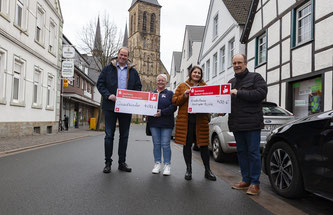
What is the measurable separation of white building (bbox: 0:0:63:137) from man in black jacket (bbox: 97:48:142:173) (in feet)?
30.1

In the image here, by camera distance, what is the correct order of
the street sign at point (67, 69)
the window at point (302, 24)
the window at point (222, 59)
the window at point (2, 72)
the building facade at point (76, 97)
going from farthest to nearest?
the building facade at point (76, 97) → the window at point (222, 59) → the street sign at point (67, 69) → the window at point (2, 72) → the window at point (302, 24)

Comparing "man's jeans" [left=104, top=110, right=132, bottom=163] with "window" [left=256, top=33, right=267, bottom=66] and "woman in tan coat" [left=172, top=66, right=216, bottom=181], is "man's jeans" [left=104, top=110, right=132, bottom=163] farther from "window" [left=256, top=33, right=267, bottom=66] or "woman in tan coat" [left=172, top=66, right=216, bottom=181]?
"window" [left=256, top=33, right=267, bottom=66]

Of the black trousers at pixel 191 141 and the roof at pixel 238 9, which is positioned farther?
the roof at pixel 238 9

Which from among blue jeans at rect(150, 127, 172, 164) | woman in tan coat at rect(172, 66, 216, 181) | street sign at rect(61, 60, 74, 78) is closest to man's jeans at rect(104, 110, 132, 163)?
blue jeans at rect(150, 127, 172, 164)

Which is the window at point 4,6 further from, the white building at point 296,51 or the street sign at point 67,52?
the white building at point 296,51

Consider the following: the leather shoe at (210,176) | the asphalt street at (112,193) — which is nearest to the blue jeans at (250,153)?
the asphalt street at (112,193)

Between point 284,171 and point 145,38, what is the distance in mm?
82195

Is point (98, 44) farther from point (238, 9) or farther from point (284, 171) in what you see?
point (284, 171)

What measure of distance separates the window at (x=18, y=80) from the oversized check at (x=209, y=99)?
1182 centimetres

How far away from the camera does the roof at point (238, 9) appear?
17.9 m

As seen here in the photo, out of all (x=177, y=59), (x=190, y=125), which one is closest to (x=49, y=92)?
(x=190, y=125)

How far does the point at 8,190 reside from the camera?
3852 mm

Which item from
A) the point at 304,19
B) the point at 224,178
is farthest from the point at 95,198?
the point at 304,19

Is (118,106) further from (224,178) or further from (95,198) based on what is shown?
(224,178)
